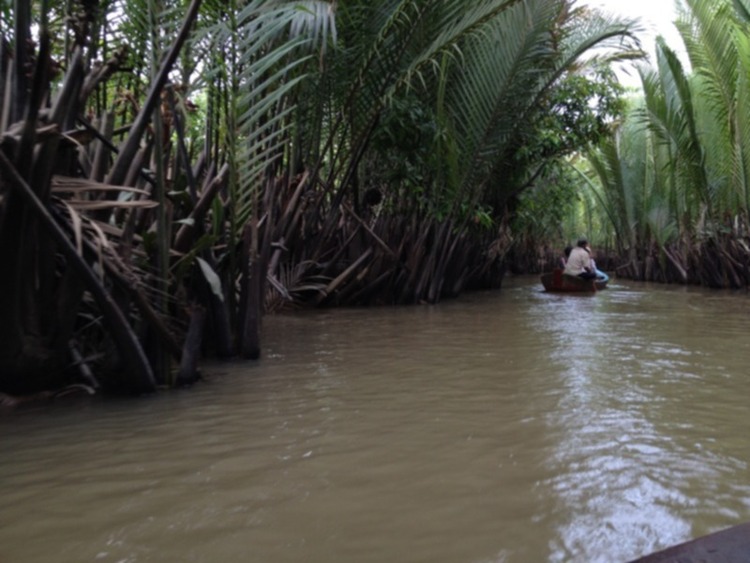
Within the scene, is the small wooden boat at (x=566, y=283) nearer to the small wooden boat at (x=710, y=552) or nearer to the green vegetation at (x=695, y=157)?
the green vegetation at (x=695, y=157)

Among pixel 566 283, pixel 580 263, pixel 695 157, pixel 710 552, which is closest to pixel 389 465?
pixel 710 552

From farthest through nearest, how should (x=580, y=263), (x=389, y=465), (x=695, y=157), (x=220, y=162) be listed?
1. (x=580, y=263)
2. (x=695, y=157)
3. (x=220, y=162)
4. (x=389, y=465)

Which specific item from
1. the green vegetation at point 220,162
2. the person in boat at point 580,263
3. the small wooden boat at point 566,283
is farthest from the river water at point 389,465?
the person in boat at point 580,263

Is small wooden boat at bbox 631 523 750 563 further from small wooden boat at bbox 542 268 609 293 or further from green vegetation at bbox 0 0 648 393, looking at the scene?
small wooden boat at bbox 542 268 609 293

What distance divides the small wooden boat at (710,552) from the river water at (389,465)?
1.34 feet

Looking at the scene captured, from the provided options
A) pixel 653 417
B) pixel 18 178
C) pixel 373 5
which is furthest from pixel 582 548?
pixel 373 5

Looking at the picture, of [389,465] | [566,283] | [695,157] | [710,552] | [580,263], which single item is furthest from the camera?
[580,263]

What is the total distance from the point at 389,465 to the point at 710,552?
1067 mm

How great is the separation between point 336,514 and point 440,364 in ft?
7.14

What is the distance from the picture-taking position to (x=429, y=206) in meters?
7.90

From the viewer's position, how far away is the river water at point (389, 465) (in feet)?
4.64

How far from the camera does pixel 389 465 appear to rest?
6.25ft

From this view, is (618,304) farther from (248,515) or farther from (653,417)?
(248,515)

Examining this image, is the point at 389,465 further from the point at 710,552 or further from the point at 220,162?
the point at 220,162
